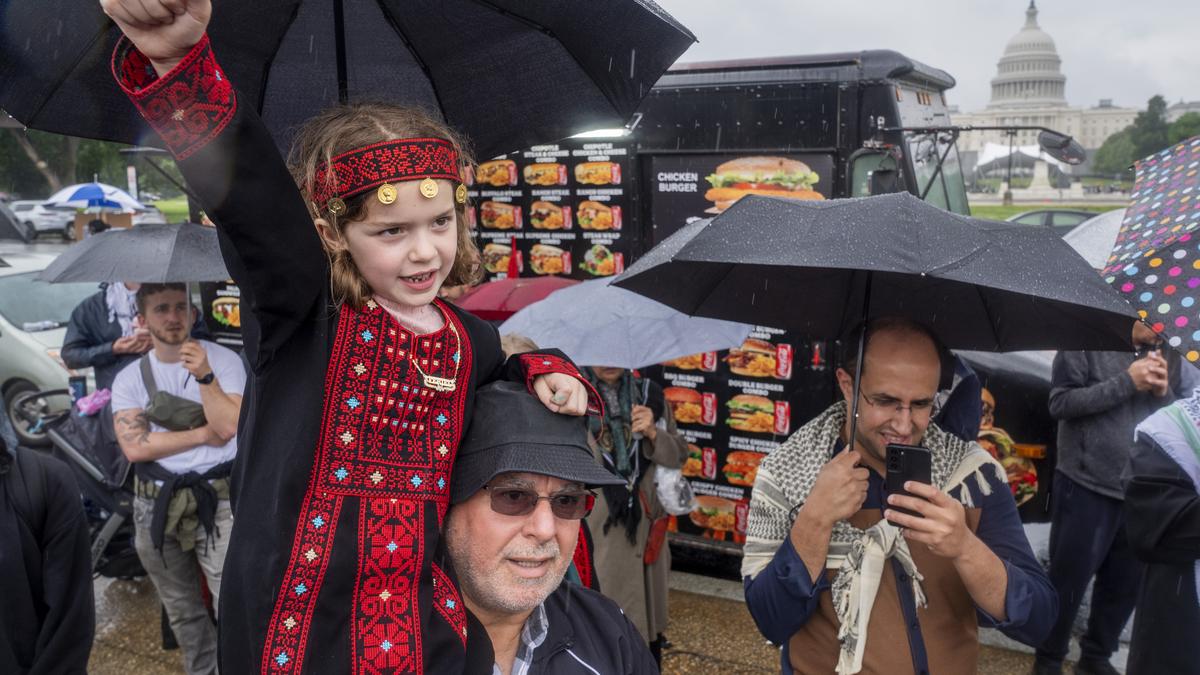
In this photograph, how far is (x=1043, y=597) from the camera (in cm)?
248

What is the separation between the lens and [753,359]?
5.80m

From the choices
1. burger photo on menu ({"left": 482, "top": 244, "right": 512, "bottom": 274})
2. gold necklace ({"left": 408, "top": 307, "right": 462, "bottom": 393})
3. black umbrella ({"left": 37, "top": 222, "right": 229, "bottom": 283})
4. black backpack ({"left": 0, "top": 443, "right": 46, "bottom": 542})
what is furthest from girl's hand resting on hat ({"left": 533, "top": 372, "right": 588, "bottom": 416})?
burger photo on menu ({"left": 482, "top": 244, "right": 512, "bottom": 274})

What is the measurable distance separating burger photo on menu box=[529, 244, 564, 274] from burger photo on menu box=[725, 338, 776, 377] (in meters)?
1.42

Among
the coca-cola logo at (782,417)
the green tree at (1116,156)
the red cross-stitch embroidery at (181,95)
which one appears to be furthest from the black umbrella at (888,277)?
the green tree at (1116,156)

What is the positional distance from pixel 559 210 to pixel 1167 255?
181 inches

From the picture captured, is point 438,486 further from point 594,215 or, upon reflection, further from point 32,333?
point 32,333

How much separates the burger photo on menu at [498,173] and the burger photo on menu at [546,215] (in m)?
0.27

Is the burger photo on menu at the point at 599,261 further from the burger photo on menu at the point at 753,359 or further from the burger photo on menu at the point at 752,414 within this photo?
the burger photo on menu at the point at 752,414

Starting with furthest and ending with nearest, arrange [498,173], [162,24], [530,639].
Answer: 1. [498,173]
2. [530,639]
3. [162,24]

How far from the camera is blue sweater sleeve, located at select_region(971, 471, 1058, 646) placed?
7.93ft

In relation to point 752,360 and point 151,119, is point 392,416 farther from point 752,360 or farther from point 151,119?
point 752,360

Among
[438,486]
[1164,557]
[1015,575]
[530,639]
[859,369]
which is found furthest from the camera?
[1164,557]

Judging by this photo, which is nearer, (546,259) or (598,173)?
(598,173)

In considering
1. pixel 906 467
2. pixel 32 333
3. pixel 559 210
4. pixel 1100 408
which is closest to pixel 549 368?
pixel 906 467
